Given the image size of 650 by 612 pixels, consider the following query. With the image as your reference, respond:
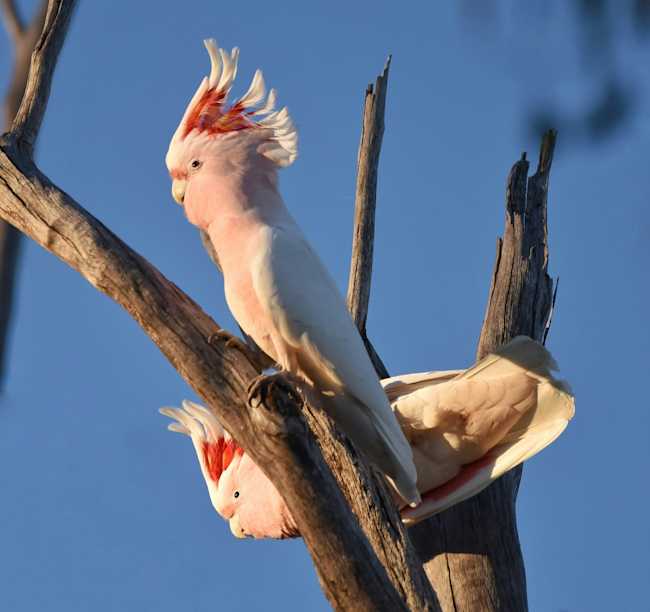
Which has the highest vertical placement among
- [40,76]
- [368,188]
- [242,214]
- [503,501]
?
[40,76]

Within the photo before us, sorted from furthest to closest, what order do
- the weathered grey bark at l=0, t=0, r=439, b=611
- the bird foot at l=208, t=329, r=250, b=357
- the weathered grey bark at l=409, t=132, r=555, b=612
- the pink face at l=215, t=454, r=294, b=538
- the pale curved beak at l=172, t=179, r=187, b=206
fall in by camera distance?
the pink face at l=215, t=454, r=294, b=538 → the weathered grey bark at l=409, t=132, r=555, b=612 → the pale curved beak at l=172, t=179, r=187, b=206 → the bird foot at l=208, t=329, r=250, b=357 → the weathered grey bark at l=0, t=0, r=439, b=611

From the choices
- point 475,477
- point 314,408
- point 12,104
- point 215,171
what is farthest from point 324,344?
point 12,104

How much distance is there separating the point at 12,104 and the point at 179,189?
85cm

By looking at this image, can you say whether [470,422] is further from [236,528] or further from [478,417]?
[236,528]

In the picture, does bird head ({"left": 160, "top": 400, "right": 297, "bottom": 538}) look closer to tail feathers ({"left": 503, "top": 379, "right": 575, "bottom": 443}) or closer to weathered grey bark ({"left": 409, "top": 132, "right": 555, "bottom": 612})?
weathered grey bark ({"left": 409, "top": 132, "right": 555, "bottom": 612})

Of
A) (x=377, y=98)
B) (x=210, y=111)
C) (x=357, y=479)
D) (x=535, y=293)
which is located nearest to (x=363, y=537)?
(x=357, y=479)

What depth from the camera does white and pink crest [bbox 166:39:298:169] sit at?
263cm

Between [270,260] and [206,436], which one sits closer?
[270,260]

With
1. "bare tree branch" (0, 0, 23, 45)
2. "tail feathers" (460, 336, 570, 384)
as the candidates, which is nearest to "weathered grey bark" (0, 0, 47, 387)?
"bare tree branch" (0, 0, 23, 45)

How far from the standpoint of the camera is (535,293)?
3299mm

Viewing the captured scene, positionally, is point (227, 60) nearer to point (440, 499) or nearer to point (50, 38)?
point (50, 38)

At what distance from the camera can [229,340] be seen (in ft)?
7.52

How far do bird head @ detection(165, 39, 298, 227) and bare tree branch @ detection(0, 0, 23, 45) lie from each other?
3.18 feet

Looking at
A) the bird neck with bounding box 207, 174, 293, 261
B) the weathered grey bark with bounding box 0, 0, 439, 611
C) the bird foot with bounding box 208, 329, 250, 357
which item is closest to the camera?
the weathered grey bark with bounding box 0, 0, 439, 611
